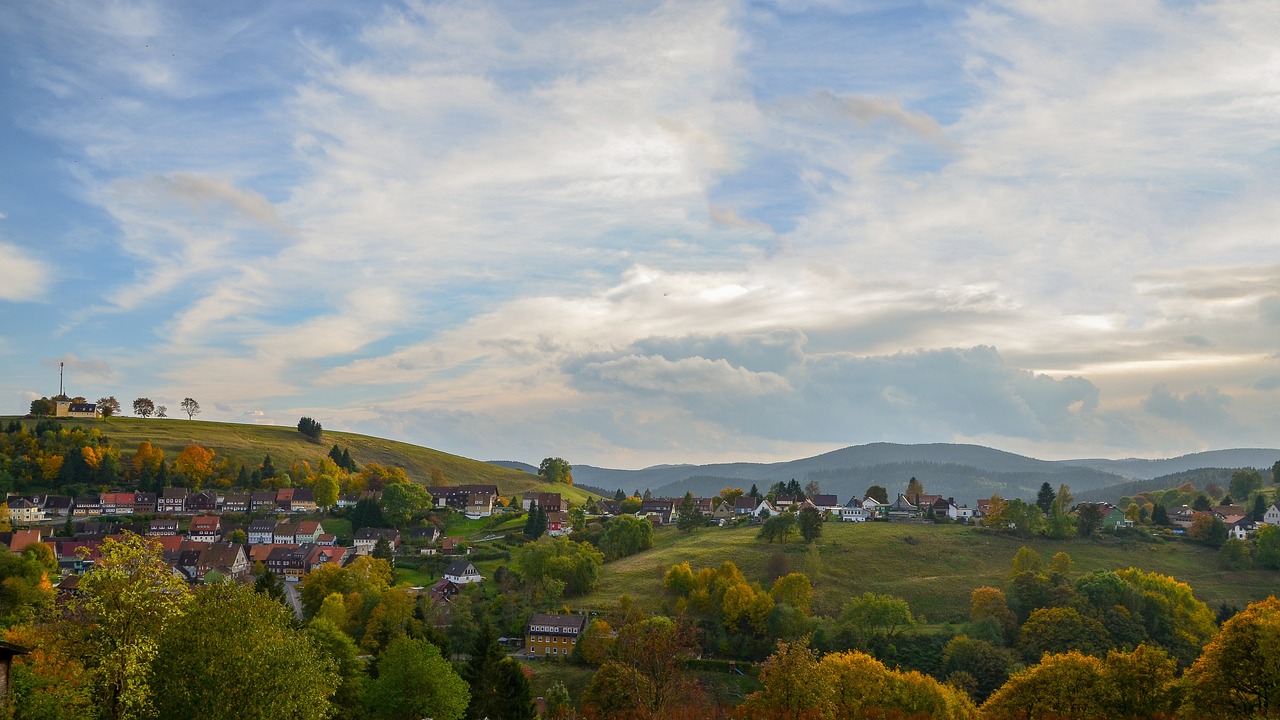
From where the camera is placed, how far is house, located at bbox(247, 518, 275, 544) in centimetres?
12300

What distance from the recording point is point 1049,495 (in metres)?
128

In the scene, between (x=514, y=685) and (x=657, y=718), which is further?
(x=514, y=685)

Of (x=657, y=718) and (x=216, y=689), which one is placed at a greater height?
(x=216, y=689)

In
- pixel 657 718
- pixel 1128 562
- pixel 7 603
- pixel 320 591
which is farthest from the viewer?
pixel 1128 562

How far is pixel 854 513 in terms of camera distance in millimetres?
135875

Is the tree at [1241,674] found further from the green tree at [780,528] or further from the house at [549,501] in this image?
the house at [549,501]

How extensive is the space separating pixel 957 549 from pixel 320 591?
73.3 metres

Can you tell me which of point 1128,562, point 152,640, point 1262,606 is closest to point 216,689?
point 152,640

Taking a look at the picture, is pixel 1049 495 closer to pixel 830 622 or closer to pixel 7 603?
pixel 830 622

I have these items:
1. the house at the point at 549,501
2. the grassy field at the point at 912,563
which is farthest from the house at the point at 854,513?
the house at the point at 549,501

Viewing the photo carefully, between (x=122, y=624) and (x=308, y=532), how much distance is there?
324 ft

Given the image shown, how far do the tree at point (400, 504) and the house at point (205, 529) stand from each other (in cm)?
2256

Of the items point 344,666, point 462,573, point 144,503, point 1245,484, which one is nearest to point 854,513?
point 462,573

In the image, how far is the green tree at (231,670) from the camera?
28.9m
